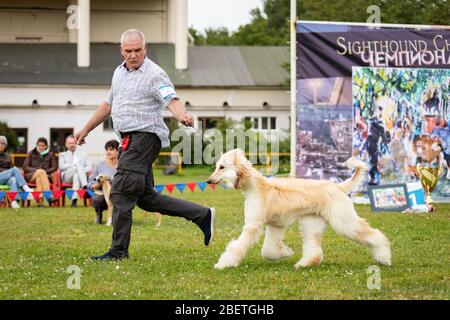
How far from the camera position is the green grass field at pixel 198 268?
20.1 feet

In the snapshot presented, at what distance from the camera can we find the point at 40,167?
1750cm

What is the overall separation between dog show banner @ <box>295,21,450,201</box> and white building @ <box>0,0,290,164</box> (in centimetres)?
2521

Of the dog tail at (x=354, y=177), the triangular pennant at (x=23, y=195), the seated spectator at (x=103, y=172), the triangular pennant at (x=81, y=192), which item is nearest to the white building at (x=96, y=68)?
the triangular pennant at (x=81, y=192)

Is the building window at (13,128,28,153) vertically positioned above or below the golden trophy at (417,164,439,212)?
above

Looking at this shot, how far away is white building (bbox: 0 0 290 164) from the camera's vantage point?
42062mm

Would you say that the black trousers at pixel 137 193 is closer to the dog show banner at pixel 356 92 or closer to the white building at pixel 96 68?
the dog show banner at pixel 356 92

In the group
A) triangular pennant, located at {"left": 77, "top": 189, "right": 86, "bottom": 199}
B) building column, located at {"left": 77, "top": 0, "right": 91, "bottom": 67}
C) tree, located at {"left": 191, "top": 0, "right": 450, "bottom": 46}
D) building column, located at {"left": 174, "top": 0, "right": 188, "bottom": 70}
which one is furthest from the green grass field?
building column, located at {"left": 174, "top": 0, "right": 188, "bottom": 70}

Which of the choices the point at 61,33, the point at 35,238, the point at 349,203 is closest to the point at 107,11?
the point at 61,33

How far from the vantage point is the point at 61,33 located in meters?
44.8

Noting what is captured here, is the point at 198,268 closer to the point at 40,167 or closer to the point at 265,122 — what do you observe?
the point at 40,167

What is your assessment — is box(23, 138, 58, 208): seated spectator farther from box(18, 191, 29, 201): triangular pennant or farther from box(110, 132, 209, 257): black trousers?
box(110, 132, 209, 257): black trousers

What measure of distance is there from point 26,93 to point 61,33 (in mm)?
4670

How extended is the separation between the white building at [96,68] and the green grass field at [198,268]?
30.0 meters
